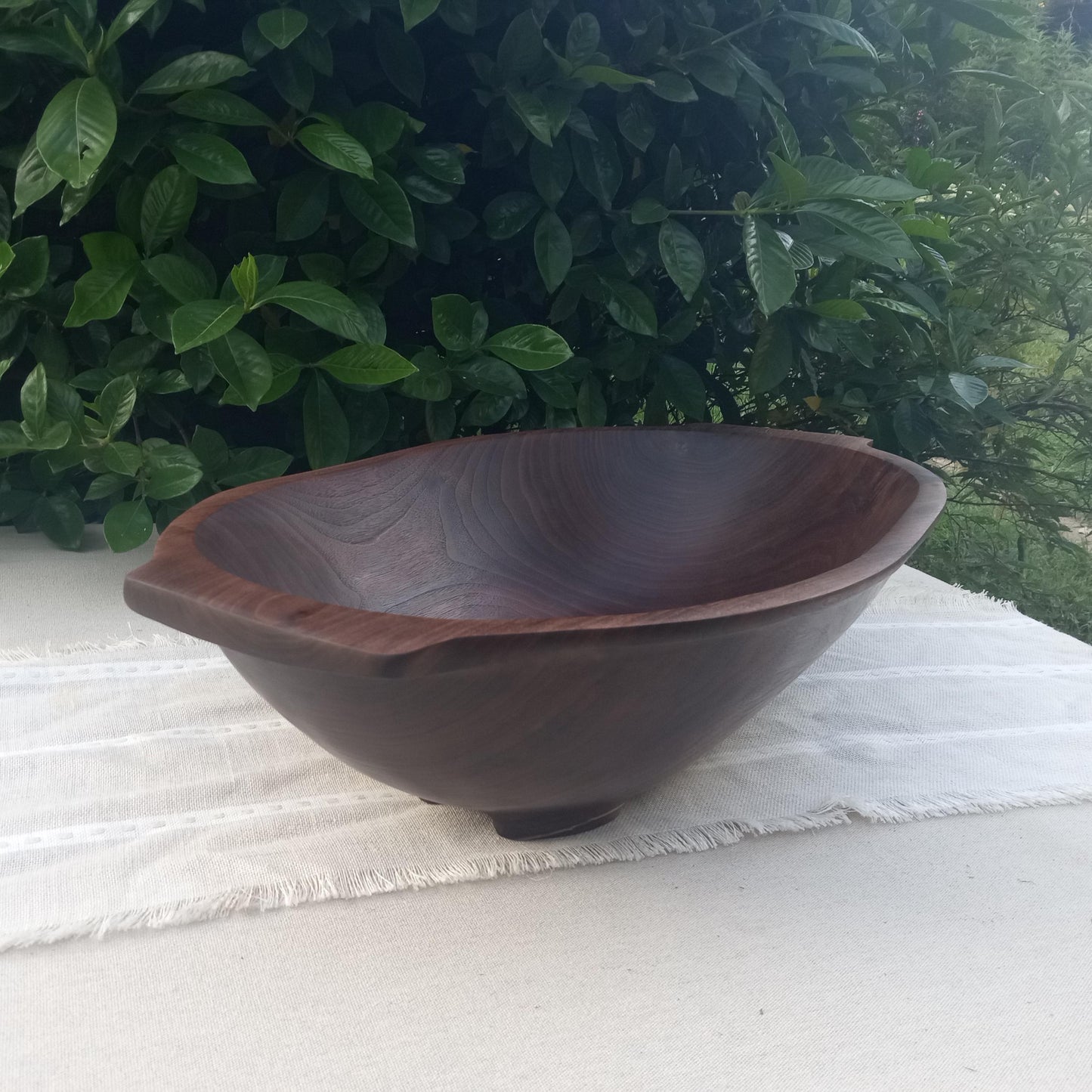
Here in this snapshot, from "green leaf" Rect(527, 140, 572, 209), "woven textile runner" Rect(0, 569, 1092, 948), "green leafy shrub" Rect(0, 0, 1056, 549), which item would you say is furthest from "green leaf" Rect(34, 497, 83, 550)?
"green leaf" Rect(527, 140, 572, 209)

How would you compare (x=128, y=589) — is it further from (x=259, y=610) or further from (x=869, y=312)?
(x=869, y=312)

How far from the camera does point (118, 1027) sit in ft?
1.09

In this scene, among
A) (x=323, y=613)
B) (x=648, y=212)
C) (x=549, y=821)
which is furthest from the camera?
(x=648, y=212)

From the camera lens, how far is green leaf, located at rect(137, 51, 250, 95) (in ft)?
1.98

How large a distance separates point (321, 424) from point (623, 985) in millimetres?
462

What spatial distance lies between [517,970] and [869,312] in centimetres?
62

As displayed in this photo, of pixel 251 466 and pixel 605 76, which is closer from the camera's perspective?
pixel 605 76

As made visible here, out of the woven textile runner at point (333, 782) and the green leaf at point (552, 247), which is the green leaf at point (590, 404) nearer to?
the green leaf at point (552, 247)

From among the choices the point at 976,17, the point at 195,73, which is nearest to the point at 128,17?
the point at 195,73

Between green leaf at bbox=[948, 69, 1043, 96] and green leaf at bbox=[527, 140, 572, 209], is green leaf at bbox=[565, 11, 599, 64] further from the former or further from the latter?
green leaf at bbox=[948, 69, 1043, 96]

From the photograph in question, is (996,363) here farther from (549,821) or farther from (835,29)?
(549,821)

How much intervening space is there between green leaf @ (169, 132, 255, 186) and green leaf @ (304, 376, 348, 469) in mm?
140

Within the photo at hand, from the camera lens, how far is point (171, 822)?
0.45m

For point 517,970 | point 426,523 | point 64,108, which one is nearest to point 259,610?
point 517,970
